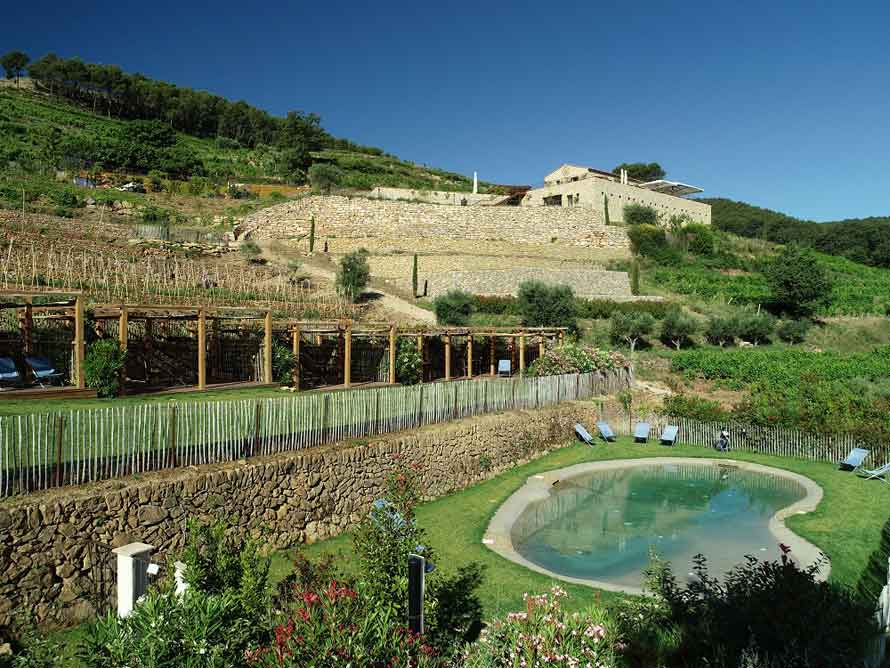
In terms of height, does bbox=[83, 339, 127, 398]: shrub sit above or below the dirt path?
below

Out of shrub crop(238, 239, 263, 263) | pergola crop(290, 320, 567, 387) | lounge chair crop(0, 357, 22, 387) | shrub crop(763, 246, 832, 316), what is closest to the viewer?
lounge chair crop(0, 357, 22, 387)

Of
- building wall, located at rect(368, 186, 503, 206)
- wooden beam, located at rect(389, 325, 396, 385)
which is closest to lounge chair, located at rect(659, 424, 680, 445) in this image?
wooden beam, located at rect(389, 325, 396, 385)

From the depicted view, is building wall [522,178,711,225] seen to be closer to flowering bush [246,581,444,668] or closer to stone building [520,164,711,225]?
stone building [520,164,711,225]

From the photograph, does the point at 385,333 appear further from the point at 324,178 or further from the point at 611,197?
the point at 324,178

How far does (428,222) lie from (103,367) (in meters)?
30.4

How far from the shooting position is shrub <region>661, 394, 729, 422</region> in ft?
55.3

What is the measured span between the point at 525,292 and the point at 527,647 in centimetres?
2440

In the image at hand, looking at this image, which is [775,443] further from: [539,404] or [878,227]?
[878,227]

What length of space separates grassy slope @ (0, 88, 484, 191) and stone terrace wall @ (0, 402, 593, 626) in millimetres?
40816

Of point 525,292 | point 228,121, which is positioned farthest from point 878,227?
point 228,121

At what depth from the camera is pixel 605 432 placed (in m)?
16.8

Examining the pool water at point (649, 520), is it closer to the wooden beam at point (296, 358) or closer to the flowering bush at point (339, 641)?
the flowering bush at point (339, 641)

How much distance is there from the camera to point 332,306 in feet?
80.9

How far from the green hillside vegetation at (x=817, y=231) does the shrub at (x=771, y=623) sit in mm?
63476
